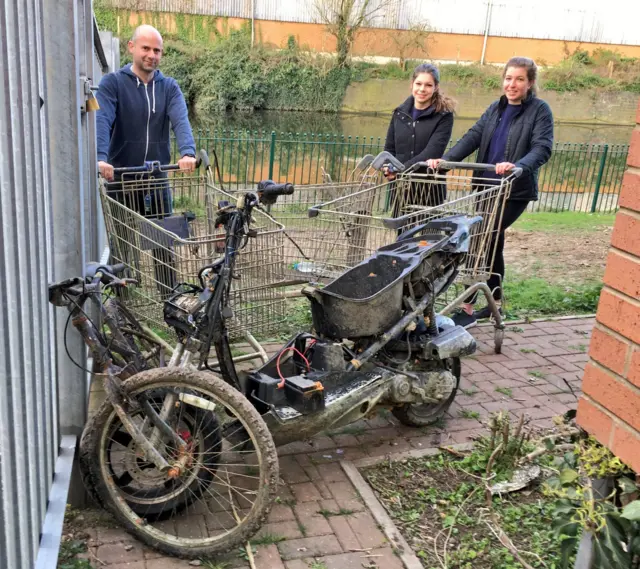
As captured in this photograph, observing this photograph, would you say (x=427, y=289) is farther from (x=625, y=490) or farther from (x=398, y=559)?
(x=625, y=490)

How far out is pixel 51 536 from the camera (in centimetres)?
260

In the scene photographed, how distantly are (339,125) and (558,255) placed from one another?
75.0ft

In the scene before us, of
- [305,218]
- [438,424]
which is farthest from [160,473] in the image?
[305,218]

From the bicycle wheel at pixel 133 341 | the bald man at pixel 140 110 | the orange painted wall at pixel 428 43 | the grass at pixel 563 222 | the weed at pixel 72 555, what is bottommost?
the weed at pixel 72 555

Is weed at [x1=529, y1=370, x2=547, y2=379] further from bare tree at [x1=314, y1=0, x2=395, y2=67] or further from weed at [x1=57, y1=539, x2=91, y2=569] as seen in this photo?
bare tree at [x1=314, y1=0, x2=395, y2=67]

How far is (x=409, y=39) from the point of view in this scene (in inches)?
1497

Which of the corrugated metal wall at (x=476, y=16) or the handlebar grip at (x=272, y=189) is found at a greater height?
the corrugated metal wall at (x=476, y=16)

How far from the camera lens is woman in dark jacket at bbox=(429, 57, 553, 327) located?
5434 millimetres

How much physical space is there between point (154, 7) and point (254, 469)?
122 feet

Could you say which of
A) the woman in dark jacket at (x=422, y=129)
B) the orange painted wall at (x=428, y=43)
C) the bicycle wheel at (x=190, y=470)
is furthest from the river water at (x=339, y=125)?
the bicycle wheel at (x=190, y=470)

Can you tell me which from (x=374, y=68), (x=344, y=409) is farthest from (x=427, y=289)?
(x=374, y=68)

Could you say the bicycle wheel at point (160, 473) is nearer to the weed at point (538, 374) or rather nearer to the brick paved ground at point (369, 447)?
the brick paved ground at point (369, 447)

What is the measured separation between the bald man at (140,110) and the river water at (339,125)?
22.1 m

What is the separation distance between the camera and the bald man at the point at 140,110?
503 centimetres
